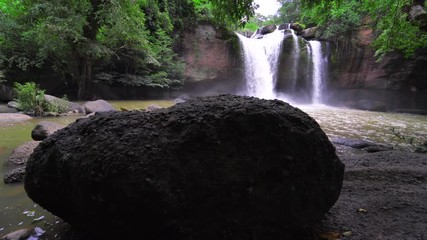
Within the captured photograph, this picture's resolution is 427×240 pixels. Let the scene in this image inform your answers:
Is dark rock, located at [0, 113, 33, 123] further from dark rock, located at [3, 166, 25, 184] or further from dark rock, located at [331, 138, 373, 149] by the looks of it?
dark rock, located at [331, 138, 373, 149]

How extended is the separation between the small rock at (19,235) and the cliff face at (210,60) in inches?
605

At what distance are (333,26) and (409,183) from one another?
56.1 feet

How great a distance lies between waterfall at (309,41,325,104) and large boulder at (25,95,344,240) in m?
17.6

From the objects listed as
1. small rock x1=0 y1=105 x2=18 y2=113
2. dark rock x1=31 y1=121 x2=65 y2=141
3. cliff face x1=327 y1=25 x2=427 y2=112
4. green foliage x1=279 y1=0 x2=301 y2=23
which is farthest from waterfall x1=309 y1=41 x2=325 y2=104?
dark rock x1=31 y1=121 x2=65 y2=141

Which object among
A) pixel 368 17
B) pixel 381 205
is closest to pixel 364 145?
pixel 381 205

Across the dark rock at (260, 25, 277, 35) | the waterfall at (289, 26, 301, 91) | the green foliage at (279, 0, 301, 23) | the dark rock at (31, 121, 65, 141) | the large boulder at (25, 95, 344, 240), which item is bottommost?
the dark rock at (31, 121, 65, 141)

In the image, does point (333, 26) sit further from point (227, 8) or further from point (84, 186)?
point (84, 186)

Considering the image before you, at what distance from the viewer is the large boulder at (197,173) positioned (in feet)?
4.66

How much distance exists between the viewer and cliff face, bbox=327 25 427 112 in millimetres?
14492

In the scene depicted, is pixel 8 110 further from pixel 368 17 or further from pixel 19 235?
pixel 368 17

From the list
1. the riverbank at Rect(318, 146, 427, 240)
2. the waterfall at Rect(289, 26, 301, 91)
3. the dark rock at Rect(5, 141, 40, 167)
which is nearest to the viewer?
the riverbank at Rect(318, 146, 427, 240)

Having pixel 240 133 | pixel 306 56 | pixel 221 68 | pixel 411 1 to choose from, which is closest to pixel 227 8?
pixel 240 133

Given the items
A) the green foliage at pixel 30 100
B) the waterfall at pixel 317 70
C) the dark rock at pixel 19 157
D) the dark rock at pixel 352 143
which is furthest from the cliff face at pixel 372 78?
the dark rock at pixel 19 157

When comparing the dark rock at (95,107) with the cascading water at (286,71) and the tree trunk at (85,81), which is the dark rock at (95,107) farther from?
the cascading water at (286,71)
